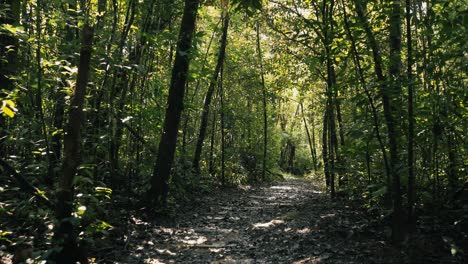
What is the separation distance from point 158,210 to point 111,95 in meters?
3.12

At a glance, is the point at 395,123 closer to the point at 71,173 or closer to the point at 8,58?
the point at 71,173

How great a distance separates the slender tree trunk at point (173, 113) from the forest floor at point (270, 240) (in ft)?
2.69

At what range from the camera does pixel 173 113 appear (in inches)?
369

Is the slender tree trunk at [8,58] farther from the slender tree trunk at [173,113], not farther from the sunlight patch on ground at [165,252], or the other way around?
the slender tree trunk at [173,113]

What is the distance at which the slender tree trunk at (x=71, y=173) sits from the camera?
4.80 meters

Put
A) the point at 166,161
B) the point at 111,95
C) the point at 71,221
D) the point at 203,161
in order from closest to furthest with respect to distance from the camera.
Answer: the point at 71,221, the point at 111,95, the point at 166,161, the point at 203,161

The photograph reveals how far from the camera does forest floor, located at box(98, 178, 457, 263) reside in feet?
18.3

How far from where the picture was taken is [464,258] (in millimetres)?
4793

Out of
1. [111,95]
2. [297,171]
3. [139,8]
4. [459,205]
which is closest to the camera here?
[459,205]

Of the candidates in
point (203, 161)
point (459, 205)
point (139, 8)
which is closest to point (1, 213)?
point (139, 8)

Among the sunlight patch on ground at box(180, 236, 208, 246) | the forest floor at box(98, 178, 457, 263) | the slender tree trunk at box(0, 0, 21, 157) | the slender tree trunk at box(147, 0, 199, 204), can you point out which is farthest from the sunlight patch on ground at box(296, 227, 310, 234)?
the slender tree trunk at box(0, 0, 21, 157)

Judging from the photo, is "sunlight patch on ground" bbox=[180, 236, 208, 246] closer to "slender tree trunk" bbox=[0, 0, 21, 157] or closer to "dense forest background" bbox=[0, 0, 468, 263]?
"dense forest background" bbox=[0, 0, 468, 263]

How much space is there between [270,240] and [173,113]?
13.0 feet

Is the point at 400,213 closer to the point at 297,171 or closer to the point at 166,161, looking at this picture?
the point at 166,161
